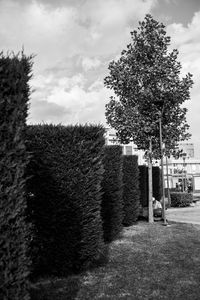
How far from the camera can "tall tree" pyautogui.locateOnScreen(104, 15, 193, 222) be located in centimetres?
2169

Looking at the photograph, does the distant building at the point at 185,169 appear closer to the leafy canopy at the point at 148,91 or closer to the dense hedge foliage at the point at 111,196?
the leafy canopy at the point at 148,91

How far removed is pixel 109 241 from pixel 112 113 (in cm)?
1116

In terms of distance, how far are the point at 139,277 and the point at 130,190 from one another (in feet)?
30.9

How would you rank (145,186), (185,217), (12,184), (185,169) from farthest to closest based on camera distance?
(185,169), (145,186), (185,217), (12,184)

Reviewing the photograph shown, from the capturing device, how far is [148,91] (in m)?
21.5

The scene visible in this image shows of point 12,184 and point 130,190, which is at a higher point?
point 130,190

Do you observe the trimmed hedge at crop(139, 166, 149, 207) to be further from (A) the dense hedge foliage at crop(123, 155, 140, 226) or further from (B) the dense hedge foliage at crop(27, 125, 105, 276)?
(B) the dense hedge foliage at crop(27, 125, 105, 276)

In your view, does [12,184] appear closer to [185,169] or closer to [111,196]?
[111,196]

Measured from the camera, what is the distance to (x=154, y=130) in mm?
21969

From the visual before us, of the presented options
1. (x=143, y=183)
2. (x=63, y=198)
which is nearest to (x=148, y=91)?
(x=143, y=183)

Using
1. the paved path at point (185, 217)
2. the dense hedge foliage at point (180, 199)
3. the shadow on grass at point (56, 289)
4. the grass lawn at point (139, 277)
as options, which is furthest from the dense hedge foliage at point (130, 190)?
the dense hedge foliage at point (180, 199)

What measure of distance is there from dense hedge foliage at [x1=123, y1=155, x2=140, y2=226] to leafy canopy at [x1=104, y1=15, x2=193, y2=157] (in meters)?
4.30

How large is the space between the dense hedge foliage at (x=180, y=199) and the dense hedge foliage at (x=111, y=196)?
16.2m

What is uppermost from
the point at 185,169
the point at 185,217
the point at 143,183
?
the point at 185,169
